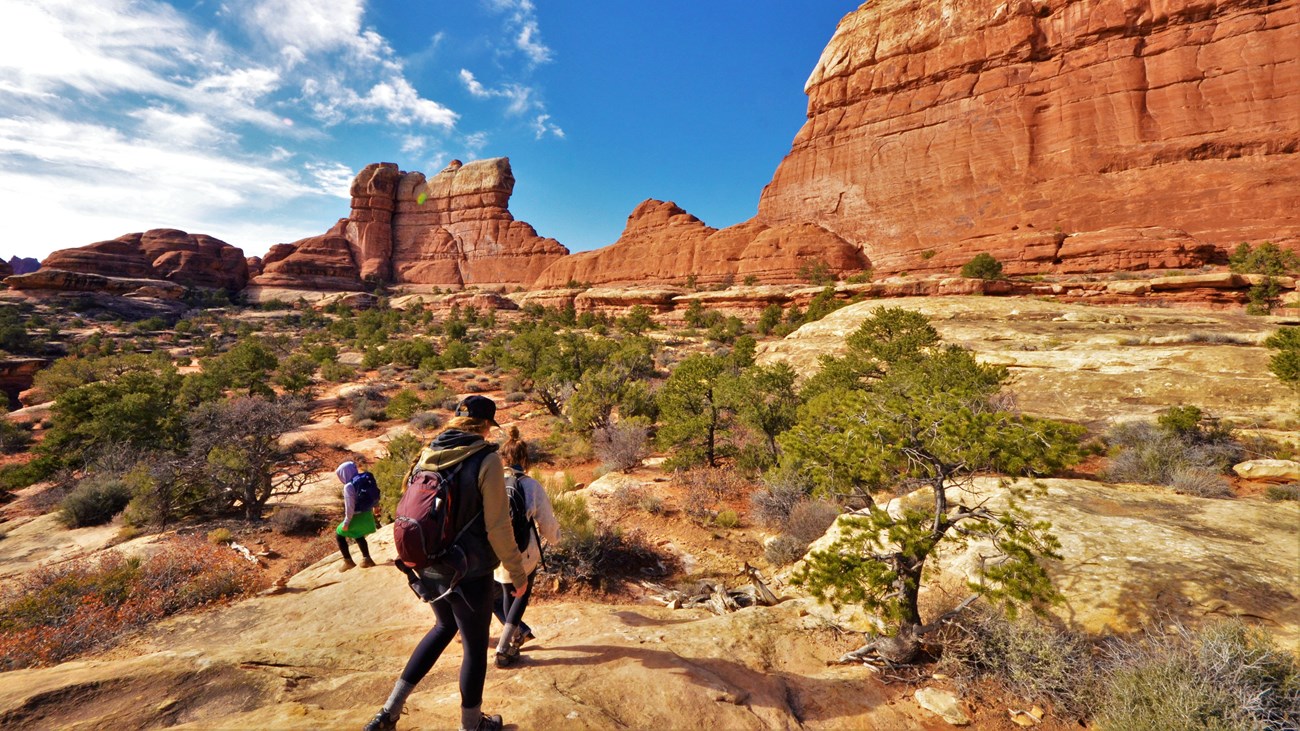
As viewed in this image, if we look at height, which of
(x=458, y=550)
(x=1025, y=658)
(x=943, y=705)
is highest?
(x=458, y=550)

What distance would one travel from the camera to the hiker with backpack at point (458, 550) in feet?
8.28

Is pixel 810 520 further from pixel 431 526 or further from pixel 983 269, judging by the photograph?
pixel 983 269

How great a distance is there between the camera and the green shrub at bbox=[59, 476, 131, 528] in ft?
28.4

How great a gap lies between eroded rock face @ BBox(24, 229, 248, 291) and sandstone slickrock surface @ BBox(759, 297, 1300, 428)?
86.5 meters

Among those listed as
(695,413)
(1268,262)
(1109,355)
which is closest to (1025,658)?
(695,413)

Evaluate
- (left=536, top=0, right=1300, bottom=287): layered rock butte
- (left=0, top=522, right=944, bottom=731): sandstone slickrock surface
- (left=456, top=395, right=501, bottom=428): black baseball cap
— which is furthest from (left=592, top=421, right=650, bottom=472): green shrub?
(left=536, top=0, right=1300, bottom=287): layered rock butte

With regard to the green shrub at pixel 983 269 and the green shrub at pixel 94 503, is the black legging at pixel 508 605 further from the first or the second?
Answer: the green shrub at pixel 983 269

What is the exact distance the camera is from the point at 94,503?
346 inches

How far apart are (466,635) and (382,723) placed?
24.0 inches

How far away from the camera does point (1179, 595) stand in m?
3.84

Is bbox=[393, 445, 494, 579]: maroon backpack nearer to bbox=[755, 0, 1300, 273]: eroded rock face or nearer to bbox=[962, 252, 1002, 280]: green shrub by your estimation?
bbox=[962, 252, 1002, 280]: green shrub

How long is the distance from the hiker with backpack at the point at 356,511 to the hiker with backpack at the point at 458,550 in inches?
156

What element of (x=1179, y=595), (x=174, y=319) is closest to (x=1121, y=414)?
(x=1179, y=595)

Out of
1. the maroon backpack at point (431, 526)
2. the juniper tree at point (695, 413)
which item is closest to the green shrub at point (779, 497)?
the juniper tree at point (695, 413)
